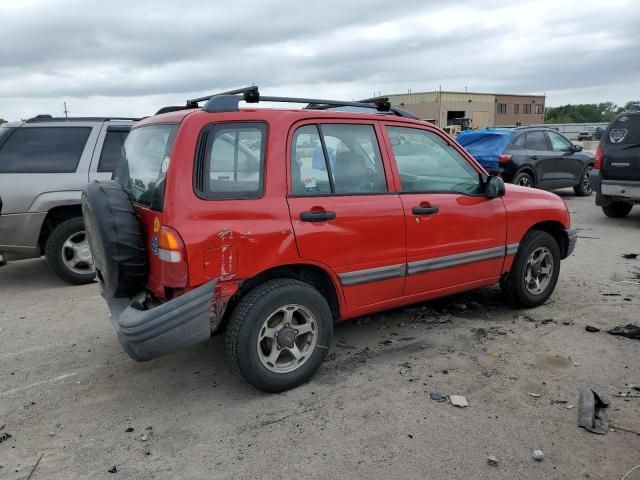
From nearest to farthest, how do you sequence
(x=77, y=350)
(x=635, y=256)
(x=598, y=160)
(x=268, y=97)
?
(x=268, y=97) → (x=77, y=350) → (x=635, y=256) → (x=598, y=160)

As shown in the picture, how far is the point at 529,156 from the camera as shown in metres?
11.2

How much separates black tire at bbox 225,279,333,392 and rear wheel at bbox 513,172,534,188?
8691mm

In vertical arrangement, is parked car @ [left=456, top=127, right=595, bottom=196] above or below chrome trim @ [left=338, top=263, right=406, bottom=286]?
above

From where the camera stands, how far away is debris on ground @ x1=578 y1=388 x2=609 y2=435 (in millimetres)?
2992

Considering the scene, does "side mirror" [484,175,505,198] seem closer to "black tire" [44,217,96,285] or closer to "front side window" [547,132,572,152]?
"black tire" [44,217,96,285]

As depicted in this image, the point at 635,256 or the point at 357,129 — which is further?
the point at 635,256

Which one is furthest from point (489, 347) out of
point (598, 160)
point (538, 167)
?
point (538, 167)

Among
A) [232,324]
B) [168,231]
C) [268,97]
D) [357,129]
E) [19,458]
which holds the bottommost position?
[19,458]

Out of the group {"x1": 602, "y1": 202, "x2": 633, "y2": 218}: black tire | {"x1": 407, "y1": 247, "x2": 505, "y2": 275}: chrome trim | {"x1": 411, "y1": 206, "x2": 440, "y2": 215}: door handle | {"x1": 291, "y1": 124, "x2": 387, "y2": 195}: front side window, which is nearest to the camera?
{"x1": 291, "y1": 124, "x2": 387, "y2": 195}: front side window

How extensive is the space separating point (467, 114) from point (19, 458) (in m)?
71.0

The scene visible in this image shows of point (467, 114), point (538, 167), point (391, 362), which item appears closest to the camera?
point (391, 362)

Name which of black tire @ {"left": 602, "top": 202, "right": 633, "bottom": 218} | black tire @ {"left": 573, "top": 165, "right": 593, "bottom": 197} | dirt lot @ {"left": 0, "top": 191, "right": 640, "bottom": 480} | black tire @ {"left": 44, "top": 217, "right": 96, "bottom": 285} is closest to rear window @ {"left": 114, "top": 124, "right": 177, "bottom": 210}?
dirt lot @ {"left": 0, "top": 191, "right": 640, "bottom": 480}

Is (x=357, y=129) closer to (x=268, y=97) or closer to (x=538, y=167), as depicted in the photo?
(x=268, y=97)

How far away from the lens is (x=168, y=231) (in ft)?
Answer: 9.95
